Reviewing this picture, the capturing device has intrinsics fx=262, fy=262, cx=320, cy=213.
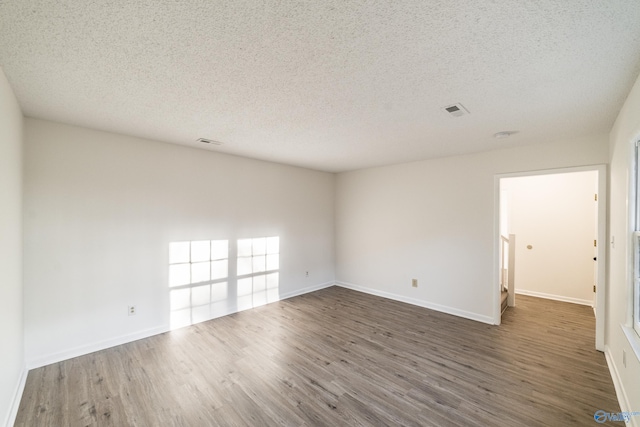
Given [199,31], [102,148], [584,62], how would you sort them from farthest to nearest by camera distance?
[102,148] < [584,62] < [199,31]

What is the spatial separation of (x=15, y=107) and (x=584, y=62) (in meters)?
4.17

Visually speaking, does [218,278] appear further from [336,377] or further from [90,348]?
[336,377]

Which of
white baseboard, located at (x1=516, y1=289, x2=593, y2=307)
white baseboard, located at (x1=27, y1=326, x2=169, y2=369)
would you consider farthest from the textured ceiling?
white baseboard, located at (x1=516, y1=289, x2=593, y2=307)

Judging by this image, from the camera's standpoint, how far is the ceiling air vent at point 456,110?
2258 millimetres

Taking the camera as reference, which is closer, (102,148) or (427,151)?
(102,148)

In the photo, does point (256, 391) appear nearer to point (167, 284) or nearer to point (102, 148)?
point (167, 284)

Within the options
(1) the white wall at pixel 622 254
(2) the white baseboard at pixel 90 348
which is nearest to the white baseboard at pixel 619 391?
(1) the white wall at pixel 622 254

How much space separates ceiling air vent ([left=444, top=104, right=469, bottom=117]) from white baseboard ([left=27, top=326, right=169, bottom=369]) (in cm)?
414

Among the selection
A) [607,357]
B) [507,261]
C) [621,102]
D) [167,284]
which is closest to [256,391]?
[167,284]

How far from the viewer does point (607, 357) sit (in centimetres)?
275

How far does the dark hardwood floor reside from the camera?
2006mm

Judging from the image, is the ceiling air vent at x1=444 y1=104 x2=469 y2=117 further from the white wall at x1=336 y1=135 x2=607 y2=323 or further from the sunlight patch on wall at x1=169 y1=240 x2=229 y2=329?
the sunlight patch on wall at x1=169 y1=240 x2=229 y2=329

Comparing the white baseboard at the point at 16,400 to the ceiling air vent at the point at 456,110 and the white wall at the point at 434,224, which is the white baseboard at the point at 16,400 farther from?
the white wall at the point at 434,224

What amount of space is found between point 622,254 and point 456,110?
181cm
